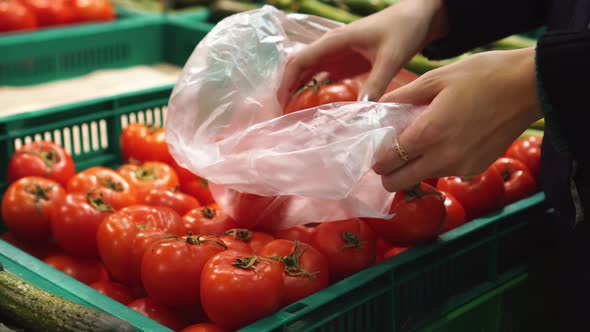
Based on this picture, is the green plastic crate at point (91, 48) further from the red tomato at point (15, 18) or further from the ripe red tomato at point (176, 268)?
the ripe red tomato at point (176, 268)

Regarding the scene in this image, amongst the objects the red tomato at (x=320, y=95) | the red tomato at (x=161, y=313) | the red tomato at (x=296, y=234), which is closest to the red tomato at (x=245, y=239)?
the red tomato at (x=296, y=234)

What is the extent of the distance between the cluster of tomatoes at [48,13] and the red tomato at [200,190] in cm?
171

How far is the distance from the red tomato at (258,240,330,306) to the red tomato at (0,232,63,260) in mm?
526

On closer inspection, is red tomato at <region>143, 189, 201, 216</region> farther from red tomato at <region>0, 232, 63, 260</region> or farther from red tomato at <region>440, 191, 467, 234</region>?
red tomato at <region>440, 191, 467, 234</region>

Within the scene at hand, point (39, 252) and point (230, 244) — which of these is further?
point (39, 252)

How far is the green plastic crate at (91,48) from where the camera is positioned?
2855mm

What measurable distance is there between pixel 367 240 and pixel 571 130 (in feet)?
1.32

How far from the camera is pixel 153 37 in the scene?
3244 millimetres

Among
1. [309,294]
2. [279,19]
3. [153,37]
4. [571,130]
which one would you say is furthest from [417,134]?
[153,37]

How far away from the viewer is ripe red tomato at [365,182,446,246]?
3.96 feet

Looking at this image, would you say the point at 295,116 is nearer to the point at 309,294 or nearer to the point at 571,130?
the point at 309,294

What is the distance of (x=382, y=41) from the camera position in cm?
128

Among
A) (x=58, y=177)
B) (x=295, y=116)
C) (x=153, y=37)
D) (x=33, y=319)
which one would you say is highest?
(x=295, y=116)

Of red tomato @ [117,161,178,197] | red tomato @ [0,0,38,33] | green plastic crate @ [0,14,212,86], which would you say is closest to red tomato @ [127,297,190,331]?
red tomato @ [117,161,178,197]
